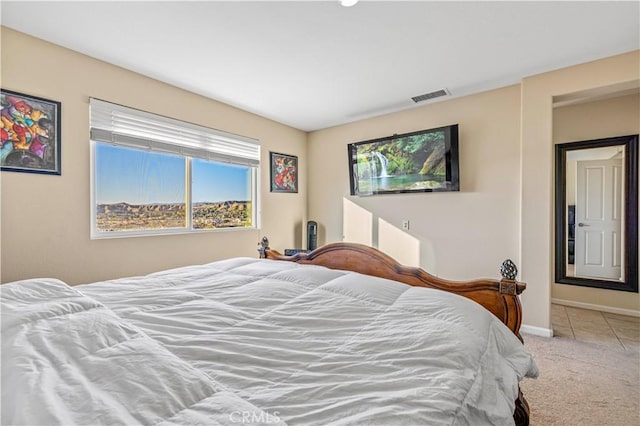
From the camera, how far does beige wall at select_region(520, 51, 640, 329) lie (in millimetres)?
2719

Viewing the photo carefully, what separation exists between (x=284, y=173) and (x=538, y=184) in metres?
3.07

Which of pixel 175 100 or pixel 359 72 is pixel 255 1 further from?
pixel 175 100

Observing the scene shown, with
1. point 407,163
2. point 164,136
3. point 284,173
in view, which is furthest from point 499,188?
point 164,136

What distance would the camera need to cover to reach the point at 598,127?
3420 millimetres

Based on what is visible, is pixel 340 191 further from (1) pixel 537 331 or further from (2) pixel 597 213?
(2) pixel 597 213

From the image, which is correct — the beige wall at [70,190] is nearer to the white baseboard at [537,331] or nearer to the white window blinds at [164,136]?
the white window blinds at [164,136]

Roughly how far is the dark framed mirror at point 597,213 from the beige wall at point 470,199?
1.30 metres

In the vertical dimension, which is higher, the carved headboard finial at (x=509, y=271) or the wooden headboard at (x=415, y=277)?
the carved headboard finial at (x=509, y=271)

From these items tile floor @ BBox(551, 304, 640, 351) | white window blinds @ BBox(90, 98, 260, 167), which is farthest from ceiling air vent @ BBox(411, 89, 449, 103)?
tile floor @ BBox(551, 304, 640, 351)

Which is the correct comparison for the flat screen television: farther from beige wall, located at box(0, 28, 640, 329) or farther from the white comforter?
the white comforter

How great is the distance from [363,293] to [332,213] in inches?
118

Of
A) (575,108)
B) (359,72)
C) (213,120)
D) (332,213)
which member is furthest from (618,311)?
(213,120)

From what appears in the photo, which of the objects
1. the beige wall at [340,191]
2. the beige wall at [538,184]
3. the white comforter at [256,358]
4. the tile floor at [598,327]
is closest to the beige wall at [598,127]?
the tile floor at [598,327]

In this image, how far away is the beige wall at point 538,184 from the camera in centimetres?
272
